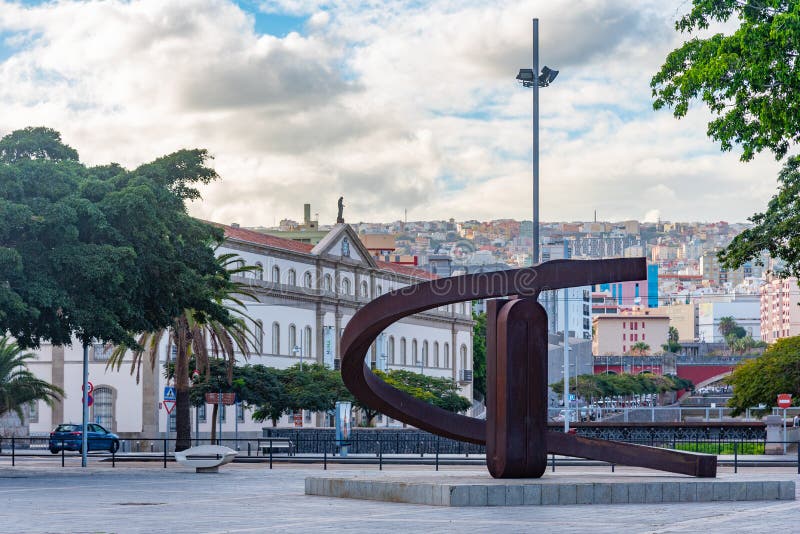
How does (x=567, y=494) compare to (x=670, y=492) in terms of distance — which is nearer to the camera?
(x=567, y=494)

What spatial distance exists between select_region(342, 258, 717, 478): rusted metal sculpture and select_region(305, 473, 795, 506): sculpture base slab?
49cm

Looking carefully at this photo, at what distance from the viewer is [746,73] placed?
26.3 m

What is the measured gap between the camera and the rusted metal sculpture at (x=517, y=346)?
22438mm

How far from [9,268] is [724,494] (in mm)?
17240

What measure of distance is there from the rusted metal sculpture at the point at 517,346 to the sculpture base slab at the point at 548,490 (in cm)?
49

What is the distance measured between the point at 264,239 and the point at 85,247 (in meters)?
51.0

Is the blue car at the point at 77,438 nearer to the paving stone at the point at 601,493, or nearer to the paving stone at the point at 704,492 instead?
the paving stone at the point at 601,493

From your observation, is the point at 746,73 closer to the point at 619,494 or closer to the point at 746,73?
the point at 746,73

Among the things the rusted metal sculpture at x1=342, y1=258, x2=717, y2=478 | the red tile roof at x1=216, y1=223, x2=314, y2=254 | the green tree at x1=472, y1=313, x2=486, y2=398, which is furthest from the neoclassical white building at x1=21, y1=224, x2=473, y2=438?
the rusted metal sculpture at x1=342, y1=258, x2=717, y2=478

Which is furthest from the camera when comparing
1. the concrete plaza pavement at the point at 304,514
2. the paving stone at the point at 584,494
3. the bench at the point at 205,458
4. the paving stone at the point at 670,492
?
the bench at the point at 205,458

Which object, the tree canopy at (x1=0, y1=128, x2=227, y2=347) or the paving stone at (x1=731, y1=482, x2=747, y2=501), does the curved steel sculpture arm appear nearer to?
the paving stone at (x1=731, y1=482, x2=747, y2=501)

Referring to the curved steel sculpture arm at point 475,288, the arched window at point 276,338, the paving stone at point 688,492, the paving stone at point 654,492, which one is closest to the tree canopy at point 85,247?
the curved steel sculpture arm at point 475,288

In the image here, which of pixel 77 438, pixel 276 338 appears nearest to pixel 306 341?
pixel 276 338

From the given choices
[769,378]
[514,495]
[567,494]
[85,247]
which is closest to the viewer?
[514,495]
